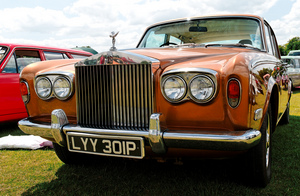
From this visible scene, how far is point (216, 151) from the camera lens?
1.82m

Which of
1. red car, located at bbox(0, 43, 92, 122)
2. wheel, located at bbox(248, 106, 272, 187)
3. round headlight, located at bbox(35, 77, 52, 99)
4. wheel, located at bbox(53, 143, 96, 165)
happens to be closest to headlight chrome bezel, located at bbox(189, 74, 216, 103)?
wheel, located at bbox(248, 106, 272, 187)

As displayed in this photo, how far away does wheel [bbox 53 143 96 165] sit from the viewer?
8.89 feet

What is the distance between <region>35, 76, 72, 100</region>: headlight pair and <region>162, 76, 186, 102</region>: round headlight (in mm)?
835

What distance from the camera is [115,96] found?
6.66 feet

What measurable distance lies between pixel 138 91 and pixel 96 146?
0.50 m

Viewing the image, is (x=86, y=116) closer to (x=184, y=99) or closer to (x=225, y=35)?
(x=184, y=99)

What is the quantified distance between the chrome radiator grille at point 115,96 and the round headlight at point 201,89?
0.30 metres

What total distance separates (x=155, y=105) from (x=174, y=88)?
18cm

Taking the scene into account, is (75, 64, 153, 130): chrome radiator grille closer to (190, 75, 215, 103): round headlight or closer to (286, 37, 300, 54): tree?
(190, 75, 215, 103): round headlight

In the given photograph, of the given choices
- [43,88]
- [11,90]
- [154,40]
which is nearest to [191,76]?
[43,88]

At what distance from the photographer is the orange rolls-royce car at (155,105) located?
5.64 feet

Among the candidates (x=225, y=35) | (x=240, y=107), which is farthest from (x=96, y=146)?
(x=225, y=35)

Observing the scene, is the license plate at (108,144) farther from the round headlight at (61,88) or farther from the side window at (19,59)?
the side window at (19,59)

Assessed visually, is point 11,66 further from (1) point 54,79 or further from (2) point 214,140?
(2) point 214,140
